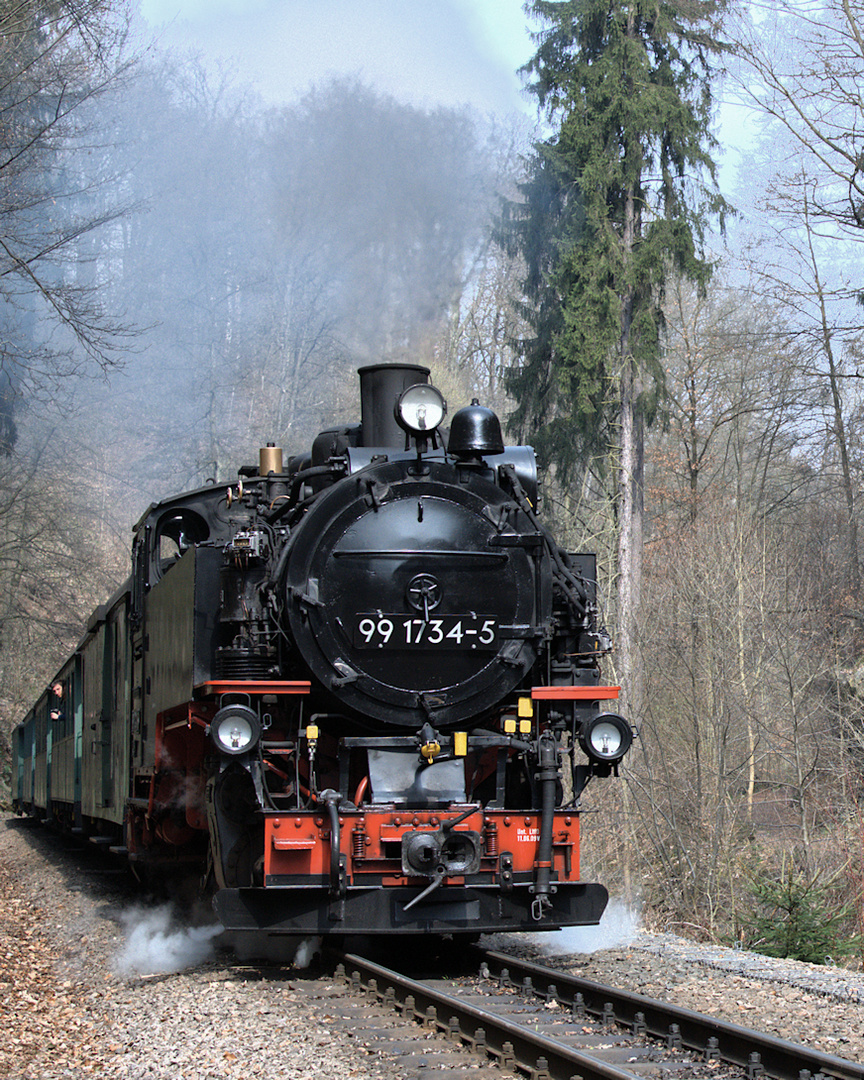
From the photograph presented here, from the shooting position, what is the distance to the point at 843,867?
995 cm

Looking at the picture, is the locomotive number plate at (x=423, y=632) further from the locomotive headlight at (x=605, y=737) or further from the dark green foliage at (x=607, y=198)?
the dark green foliage at (x=607, y=198)

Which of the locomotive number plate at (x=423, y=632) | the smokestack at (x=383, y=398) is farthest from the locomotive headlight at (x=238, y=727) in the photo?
the smokestack at (x=383, y=398)

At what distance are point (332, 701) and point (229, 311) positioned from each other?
15957mm

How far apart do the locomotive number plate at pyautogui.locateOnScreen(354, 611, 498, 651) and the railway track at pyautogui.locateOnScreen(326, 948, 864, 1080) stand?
1.61 metres

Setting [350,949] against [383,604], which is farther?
[350,949]

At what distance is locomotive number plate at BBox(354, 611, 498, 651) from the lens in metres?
6.38

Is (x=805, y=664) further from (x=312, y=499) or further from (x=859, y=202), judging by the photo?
(x=312, y=499)

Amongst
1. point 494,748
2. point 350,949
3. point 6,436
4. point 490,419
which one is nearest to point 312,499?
point 490,419

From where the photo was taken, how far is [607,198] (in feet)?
61.2

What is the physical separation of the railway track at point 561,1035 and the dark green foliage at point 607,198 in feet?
43.6

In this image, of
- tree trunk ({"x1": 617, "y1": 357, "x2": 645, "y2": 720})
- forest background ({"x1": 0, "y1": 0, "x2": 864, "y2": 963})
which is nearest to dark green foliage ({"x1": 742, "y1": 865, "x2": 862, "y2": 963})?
forest background ({"x1": 0, "y1": 0, "x2": 864, "y2": 963})

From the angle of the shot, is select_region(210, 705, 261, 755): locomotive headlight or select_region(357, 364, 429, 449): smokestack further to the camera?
select_region(357, 364, 429, 449): smokestack

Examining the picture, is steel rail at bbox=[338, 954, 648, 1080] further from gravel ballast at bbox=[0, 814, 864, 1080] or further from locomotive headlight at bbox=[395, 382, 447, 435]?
locomotive headlight at bbox=[395, 382, 447, 435]

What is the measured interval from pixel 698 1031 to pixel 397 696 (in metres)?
2.31
